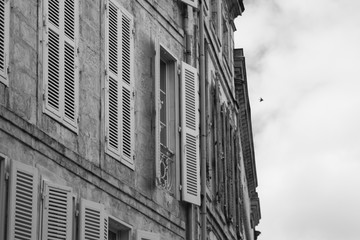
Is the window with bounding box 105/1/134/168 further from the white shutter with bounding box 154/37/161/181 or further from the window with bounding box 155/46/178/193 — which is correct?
the window with bounding box 155/46/178/193

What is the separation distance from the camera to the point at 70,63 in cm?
1582

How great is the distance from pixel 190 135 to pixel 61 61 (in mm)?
5321

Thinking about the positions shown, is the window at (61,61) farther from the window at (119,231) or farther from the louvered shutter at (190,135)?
the louvered shutter at (190,135)

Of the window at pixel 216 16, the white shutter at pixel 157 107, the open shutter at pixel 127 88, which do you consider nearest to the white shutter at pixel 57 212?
the open shutter at pixel 127 88

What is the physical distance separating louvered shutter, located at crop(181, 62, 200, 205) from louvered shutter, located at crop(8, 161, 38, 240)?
6181mm

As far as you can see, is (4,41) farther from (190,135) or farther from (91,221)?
(190,135)

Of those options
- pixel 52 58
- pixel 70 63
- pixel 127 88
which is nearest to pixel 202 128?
pixel 127 88

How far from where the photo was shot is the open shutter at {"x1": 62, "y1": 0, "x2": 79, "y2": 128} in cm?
1562

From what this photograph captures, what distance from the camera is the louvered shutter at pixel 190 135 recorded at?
2008 centimetres

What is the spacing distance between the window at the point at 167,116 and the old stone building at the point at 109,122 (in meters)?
0.02

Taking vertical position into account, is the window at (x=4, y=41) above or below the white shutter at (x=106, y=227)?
Answer: above

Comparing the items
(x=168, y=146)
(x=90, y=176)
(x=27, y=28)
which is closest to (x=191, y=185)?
(x=168, y=146)

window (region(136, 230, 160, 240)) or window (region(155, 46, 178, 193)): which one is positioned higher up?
window (region(155, 46, 178, 193))

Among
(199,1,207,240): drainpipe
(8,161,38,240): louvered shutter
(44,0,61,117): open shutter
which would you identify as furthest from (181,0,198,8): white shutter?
(8,161,38,240): louvered shutter
